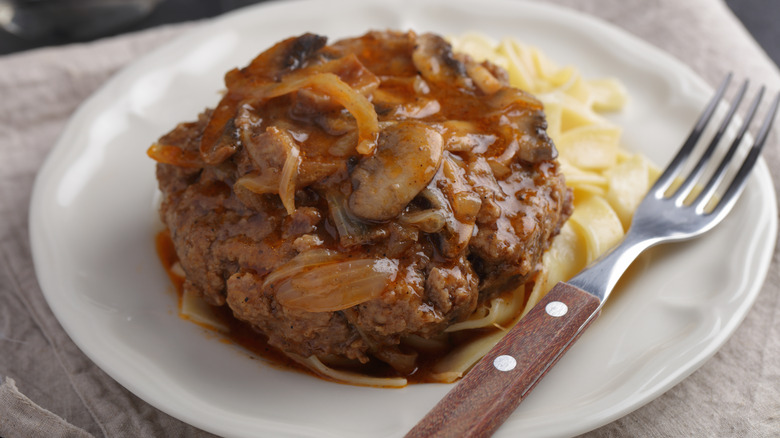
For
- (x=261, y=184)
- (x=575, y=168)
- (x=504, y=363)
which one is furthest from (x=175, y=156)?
(x=575, y=168)

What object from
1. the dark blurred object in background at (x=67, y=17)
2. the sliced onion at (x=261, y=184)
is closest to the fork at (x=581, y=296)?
the sliced onion at (x=261, y=184)

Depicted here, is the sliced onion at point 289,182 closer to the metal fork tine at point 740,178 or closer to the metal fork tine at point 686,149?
the metal fork tine at point 686,149

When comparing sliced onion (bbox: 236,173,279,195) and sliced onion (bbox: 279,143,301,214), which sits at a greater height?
sliced onion (bbox: 279,143,301,214)

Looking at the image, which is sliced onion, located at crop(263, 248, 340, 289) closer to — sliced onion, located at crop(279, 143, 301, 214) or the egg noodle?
sliced onion, located at crop(279, 143, 301, 214)

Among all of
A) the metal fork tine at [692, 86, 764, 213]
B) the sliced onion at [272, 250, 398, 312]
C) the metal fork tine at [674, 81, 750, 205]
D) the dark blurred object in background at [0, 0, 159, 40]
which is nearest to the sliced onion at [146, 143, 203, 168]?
the sliced onion at [272, 250, 398, 312]

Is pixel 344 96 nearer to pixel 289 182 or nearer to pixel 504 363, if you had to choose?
Answer: pixel 289 182

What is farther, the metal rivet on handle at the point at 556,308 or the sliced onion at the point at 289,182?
the sliced onion at the point at 289,182
